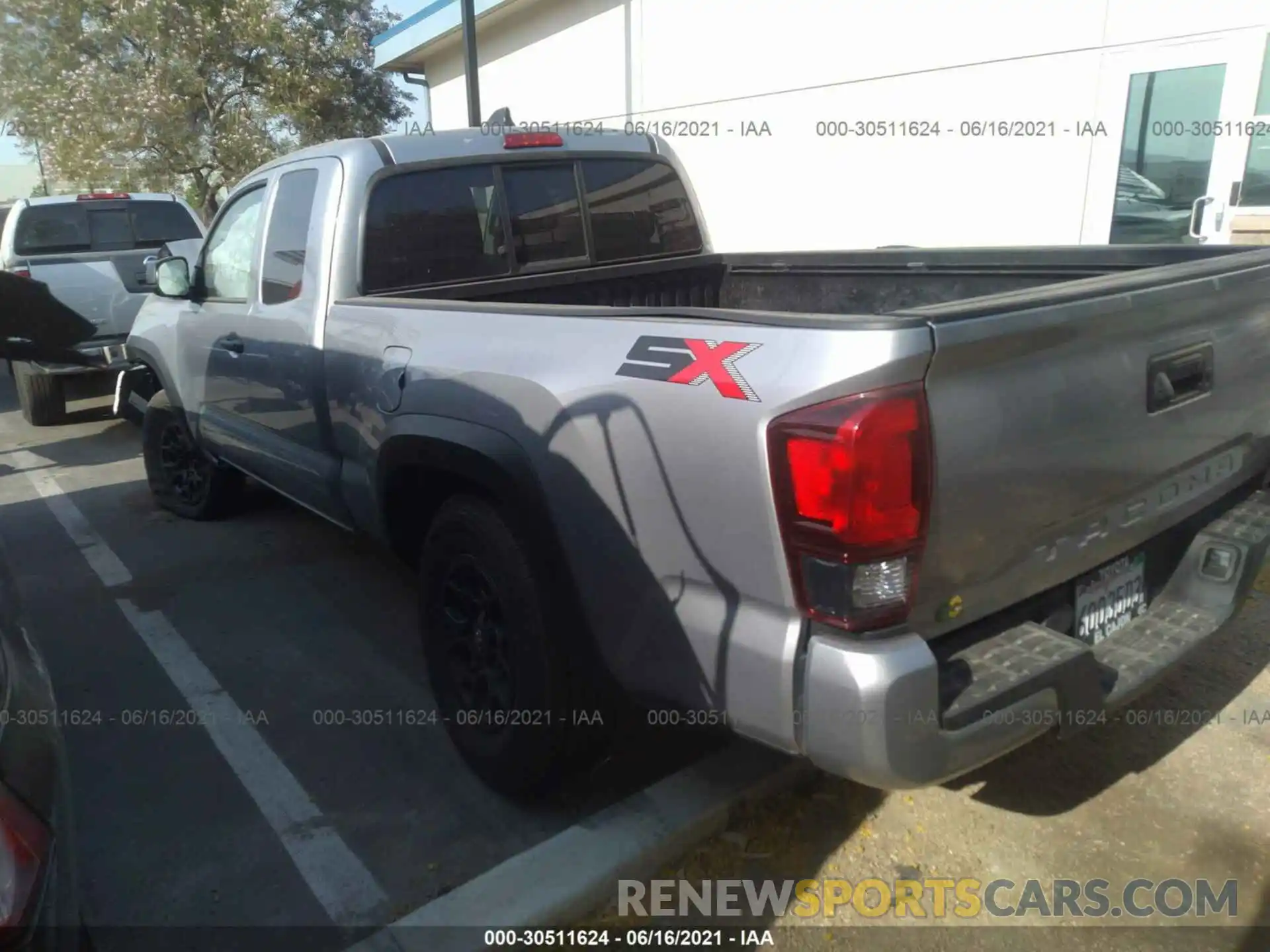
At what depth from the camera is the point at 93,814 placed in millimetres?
Result: 2959

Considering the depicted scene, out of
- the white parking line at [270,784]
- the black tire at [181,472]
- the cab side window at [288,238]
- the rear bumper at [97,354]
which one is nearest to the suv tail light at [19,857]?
the white parking line at [270,784]

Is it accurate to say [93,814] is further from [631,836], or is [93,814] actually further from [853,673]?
[853,673]

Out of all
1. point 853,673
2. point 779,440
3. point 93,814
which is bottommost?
point 93,814

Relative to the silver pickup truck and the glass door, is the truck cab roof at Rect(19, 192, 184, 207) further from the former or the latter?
the glass door

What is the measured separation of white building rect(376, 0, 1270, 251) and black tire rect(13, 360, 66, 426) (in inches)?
255

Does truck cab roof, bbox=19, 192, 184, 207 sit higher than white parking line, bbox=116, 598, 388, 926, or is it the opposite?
truck cab roof, bbox=19, 192, 184, 207

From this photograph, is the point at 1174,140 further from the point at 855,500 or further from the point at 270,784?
the point at 270,784

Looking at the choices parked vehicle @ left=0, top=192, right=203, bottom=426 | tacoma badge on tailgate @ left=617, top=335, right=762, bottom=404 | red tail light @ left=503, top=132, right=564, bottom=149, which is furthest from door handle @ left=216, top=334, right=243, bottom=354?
parked vehicle @ left=0, top=192, right=203, bottom=426

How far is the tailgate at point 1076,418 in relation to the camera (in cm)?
195

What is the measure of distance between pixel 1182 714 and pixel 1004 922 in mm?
1336

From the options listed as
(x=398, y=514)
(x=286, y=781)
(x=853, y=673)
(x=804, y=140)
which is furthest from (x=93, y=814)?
(x=804, y=140)

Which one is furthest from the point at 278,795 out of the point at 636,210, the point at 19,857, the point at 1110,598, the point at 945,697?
the point at 636,210

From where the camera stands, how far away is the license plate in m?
2.43

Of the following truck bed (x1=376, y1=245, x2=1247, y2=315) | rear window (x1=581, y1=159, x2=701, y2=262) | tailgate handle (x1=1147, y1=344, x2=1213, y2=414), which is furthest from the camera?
rear window (x1=581, y1=159, x2=701, y2=262)
